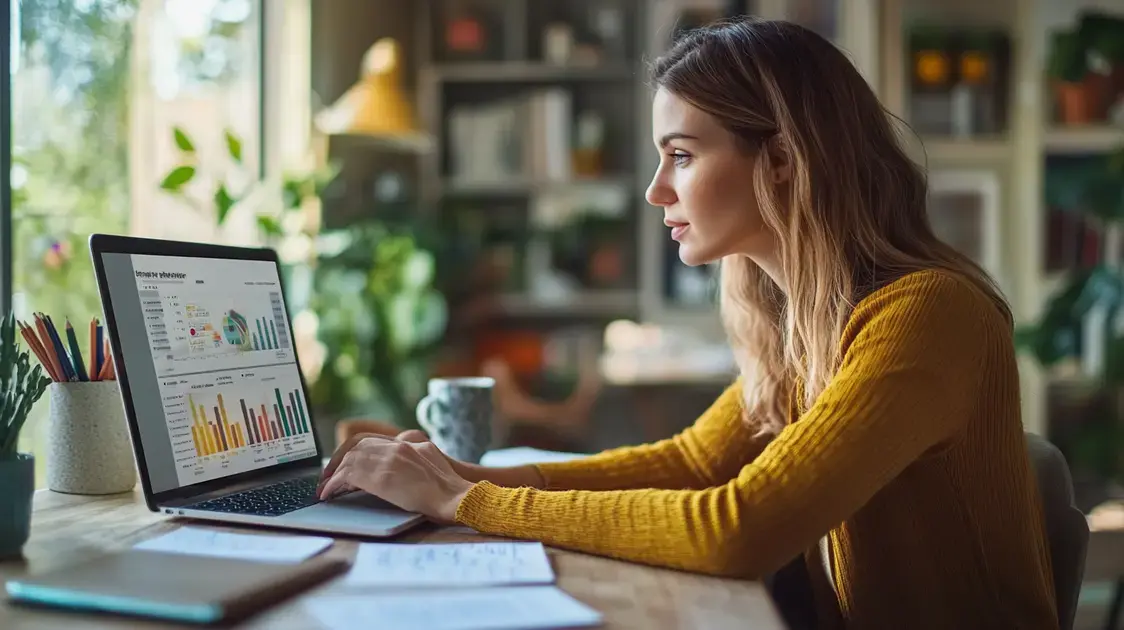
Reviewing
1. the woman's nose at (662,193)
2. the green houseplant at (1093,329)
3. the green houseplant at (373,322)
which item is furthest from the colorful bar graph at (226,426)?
the green houseplant at (1093,329)

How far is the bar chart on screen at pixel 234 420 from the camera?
1116 millimetres

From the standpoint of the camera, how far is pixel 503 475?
4.11 ft

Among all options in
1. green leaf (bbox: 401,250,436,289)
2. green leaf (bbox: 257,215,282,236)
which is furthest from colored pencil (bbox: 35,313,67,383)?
green leaf (bbox: 401,250,436,289)

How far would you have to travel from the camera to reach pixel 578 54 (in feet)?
13.0

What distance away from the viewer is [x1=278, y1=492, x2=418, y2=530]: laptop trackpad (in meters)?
1.02

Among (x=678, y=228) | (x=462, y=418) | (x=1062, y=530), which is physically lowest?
(x=1062, y=530)

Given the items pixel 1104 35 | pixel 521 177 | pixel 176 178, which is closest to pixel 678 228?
pixel 176 178

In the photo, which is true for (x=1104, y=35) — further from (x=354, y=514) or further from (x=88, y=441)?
(x=88, y=441)

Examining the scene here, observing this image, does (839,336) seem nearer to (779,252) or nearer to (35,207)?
(779,252)

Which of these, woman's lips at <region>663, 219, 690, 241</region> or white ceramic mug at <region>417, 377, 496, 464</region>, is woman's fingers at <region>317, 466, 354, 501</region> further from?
woman's lips at <region>663, 219, 690, 241</region>

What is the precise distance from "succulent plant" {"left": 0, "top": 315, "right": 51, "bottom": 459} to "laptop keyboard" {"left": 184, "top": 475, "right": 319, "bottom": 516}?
7.3 inches

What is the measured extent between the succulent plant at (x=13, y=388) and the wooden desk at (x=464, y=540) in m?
0.11

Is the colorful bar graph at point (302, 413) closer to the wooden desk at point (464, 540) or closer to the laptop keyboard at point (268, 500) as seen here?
the laptop keyboard at point (268, 500)

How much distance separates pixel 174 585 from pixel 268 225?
197 cm
